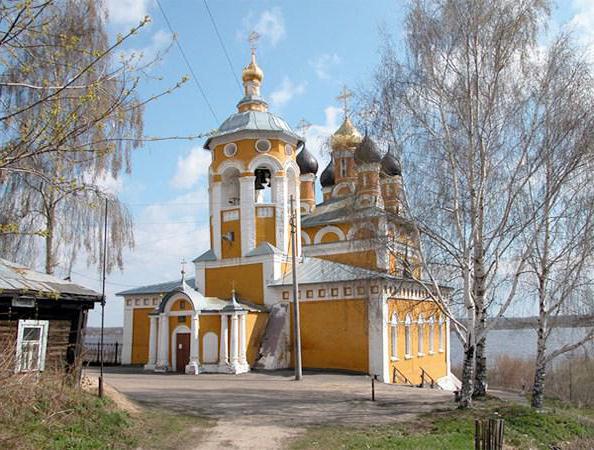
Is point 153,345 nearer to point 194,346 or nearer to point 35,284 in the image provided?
point 194,346

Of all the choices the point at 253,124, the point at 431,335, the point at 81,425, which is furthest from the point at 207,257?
the point at 81,425

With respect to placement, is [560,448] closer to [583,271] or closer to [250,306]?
[583,271]

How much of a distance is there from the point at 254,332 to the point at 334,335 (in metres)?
3.24

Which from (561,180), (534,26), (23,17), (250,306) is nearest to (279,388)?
→ (250,306)

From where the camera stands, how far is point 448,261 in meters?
13.1

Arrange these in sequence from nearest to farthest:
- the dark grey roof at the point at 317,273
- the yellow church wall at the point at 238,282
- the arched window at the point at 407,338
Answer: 1. the dark grey roof at the point at 317,273
2. the arched window at the point at 407,338
3. the yellow church wall at the point at 238,282

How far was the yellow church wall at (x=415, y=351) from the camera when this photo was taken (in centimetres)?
2178

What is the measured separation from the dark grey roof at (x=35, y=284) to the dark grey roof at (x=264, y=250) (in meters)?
11.3

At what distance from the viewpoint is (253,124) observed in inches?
960

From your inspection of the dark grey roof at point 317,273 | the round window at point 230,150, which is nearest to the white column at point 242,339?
the dark grey roof at point 317,273

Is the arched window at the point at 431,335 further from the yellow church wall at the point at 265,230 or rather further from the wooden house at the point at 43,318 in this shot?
the wooden house at the point at 43,318

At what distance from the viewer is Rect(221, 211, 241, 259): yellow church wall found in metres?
24.1

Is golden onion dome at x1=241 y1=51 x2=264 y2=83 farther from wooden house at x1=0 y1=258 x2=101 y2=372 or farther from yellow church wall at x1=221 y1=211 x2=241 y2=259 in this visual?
wooden house at x1=0 y1=258 x2=101 y2=372

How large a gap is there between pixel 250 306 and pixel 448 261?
37.3ft
